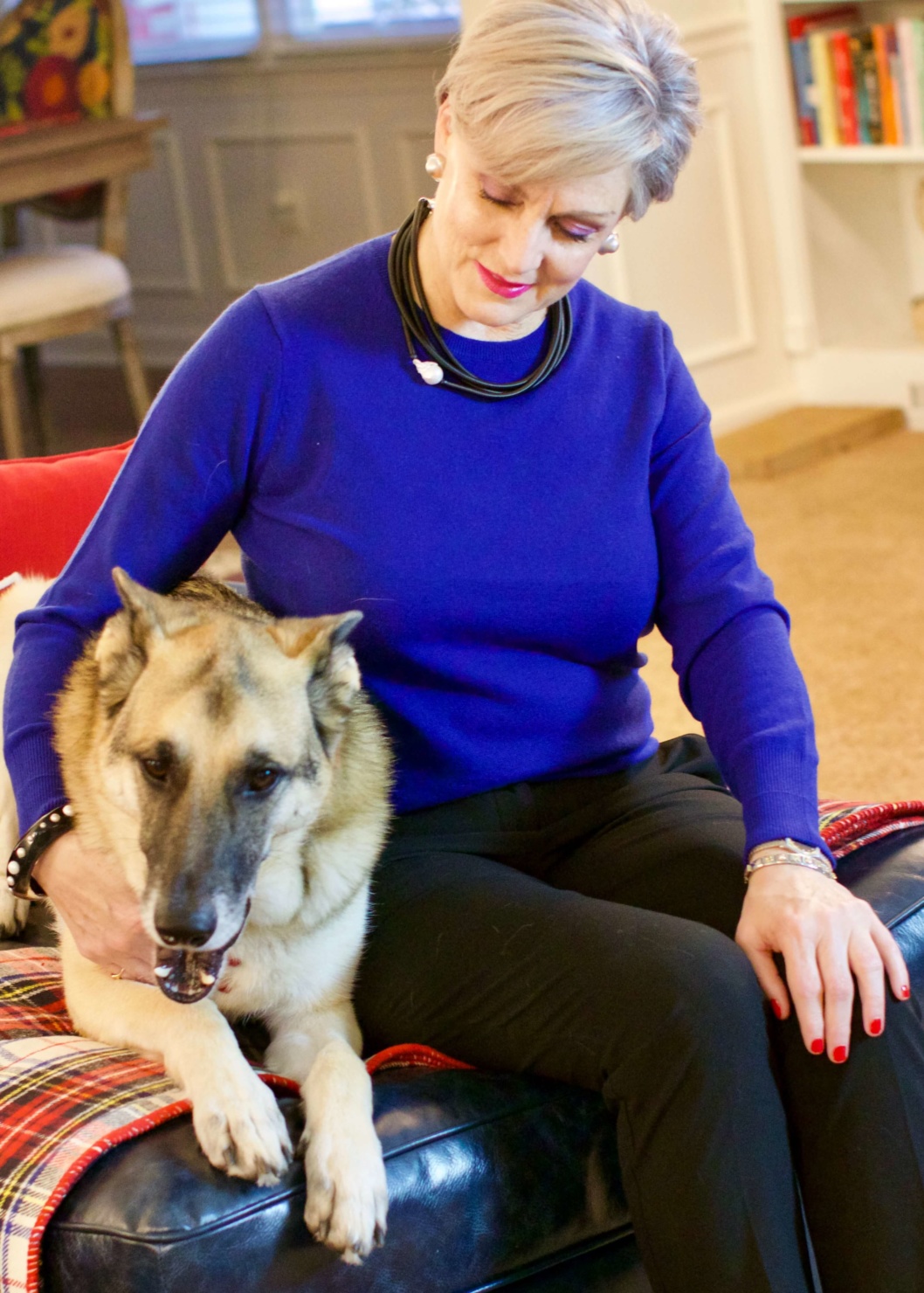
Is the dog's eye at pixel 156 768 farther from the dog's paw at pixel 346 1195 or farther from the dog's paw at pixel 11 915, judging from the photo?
the dog's paw at pixel 11 915

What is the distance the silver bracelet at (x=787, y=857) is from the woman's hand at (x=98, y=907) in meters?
0.54

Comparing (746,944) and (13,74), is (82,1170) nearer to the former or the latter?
(746,944)

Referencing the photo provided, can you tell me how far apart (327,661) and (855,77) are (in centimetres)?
352

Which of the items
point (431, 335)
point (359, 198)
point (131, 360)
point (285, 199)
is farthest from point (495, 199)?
point (285, 199)

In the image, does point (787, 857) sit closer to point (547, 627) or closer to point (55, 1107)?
point (547, 627)

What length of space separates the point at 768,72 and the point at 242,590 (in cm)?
330

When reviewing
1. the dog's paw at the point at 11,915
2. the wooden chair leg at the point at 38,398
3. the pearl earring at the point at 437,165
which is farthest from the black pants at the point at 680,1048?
the wooden chair leg at the point at 38,398

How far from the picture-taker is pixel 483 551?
1454mm

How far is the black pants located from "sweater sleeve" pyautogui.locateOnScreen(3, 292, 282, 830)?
37cm

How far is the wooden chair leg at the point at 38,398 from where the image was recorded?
4.84 metres

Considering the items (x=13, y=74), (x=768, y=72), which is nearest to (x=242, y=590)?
(x=768, y=72)

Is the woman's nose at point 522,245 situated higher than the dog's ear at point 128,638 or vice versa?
the woman's nose at point 522,245

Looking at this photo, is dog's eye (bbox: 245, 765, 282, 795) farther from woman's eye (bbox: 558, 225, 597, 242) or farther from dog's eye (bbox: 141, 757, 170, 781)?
woman's eye (bbox: 558, 225, 597, 242)

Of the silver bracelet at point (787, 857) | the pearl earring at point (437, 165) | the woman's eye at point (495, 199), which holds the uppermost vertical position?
the pearl earring at point (437, 165)
